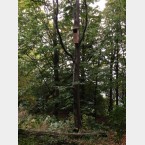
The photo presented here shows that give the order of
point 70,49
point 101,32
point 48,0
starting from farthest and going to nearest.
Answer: point 101,32 < point 70,49 < point 48,0

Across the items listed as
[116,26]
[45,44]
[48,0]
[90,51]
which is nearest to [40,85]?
[45,44]

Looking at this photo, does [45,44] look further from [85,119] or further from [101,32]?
[85,119]

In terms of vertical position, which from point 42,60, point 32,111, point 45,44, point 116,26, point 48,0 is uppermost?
point 48,0

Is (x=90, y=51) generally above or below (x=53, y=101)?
above

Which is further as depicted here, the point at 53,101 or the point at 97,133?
the point at 53,101

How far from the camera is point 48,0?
562 inches

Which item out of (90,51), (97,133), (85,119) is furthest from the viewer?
(90,51)

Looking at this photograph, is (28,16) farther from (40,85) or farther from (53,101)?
(53,101)

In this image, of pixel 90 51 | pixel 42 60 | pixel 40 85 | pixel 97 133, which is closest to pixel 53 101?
pixel 40 85

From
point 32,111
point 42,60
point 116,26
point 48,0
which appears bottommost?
point 32,111

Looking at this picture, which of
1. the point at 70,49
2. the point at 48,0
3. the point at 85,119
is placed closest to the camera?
the point at 85,119

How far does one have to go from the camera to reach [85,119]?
492 inches

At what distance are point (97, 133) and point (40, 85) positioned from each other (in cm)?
662

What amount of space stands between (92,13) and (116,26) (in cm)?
179
